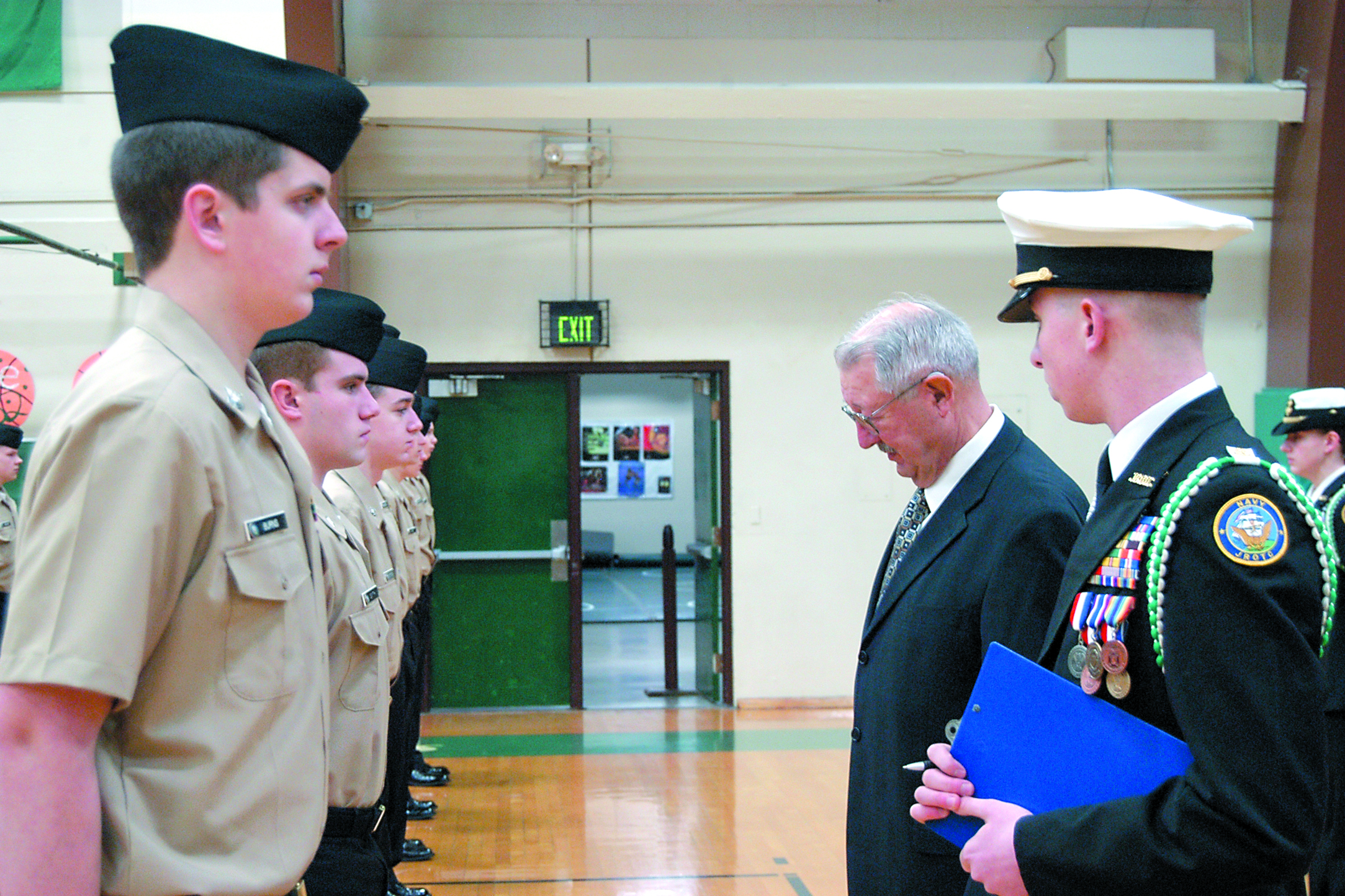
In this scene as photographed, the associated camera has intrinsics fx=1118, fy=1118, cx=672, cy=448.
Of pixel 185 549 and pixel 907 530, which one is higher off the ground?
pixel 185 549

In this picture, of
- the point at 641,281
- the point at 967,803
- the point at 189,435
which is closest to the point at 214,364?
the point at 189,435

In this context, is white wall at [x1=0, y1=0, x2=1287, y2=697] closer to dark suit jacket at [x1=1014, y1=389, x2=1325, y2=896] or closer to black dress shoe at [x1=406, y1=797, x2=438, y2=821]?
black dress shoe at [x1=406, y1=797, x2=438, y2=821]

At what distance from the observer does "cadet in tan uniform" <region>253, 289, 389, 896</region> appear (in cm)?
210

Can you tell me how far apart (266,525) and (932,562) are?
1.30 metres

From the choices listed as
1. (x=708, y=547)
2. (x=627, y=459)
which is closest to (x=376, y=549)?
(x=708, y=547)

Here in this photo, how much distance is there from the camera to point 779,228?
778cm

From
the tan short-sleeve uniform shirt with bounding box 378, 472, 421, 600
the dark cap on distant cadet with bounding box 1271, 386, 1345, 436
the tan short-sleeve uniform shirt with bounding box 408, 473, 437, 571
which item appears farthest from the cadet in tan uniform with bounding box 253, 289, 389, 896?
the tan short-sleeve uniform shirt with bounding box 408, 473, 437, 571

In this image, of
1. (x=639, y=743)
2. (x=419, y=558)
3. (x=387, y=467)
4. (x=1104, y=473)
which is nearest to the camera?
(x=1104, y=473)

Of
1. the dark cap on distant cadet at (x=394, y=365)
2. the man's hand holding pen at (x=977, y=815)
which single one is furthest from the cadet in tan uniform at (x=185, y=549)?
the dark cap on distant cadet at (x=394, y=365)

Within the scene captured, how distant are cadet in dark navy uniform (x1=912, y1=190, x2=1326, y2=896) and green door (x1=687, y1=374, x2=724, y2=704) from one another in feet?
20.9

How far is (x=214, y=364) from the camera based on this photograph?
1.19m

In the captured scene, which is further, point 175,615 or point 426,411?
point 426,411

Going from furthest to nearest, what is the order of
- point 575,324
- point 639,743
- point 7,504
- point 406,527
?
point 575,324 < point 639,743 < point 7,504 < point 406,527

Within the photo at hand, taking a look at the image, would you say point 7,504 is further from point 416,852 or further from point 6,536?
point 416,852
